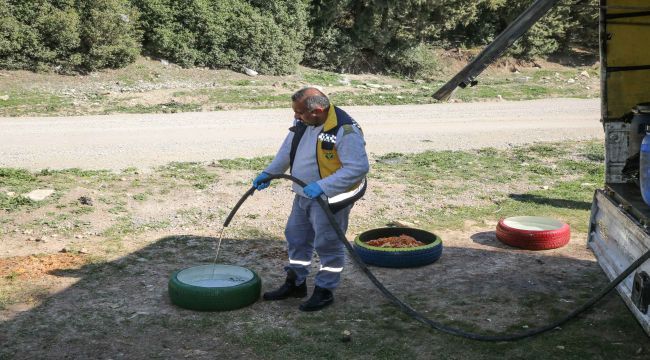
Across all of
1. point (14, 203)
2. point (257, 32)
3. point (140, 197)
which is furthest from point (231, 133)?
point (257, 32)

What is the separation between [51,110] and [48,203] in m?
8.23

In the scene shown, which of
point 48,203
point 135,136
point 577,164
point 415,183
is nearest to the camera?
point 48,203

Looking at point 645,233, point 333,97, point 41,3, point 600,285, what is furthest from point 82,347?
point 41,3

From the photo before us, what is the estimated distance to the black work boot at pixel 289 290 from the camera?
19.9 ft

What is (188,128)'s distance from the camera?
47.3 ft

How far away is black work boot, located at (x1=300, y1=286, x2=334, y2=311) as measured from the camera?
5.84 meters

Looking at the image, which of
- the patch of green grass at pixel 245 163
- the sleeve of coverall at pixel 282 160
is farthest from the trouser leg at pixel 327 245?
the patch of green grass at pixel 245 163

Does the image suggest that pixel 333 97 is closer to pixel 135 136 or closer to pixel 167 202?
pixel 135 136

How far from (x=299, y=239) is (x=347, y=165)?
86 centimetres

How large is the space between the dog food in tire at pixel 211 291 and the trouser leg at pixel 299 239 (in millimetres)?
335

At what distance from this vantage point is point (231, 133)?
46.0 ft

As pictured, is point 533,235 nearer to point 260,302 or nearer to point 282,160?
point 282,160

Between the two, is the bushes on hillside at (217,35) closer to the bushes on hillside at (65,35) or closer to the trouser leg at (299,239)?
the bushes on hillside at (65,35)

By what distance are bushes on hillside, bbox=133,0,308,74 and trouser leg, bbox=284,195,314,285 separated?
16673mm
